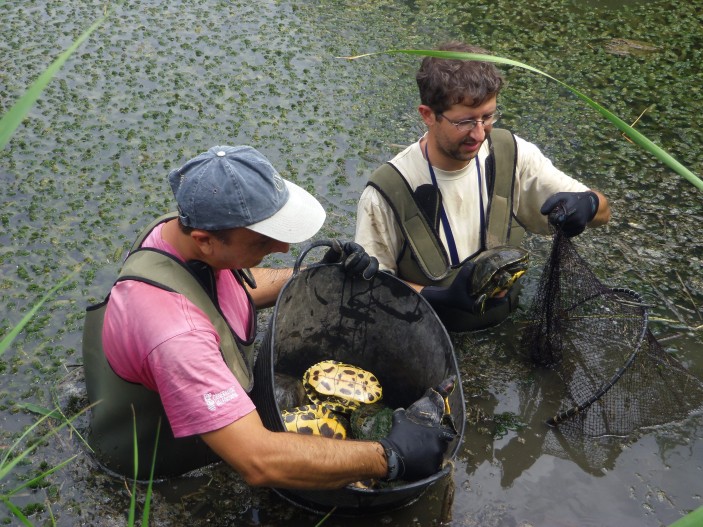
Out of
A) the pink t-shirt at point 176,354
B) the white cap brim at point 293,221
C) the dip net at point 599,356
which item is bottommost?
the dip net at point 599,356

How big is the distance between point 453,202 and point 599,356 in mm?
1008

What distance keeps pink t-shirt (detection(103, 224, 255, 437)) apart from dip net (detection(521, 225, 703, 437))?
5.41ft

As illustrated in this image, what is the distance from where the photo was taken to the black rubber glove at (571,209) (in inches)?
131

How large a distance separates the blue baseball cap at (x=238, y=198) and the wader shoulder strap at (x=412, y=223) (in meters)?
0.84

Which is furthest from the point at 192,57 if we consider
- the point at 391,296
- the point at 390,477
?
the point at 390,477

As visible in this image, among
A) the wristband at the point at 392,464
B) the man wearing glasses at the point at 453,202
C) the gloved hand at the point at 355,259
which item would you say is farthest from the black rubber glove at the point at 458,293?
the wristband at the point at 392,464

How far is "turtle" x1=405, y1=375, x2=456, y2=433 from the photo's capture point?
281 cm

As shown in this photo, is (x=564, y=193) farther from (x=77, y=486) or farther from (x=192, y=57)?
(x=192, y=57)

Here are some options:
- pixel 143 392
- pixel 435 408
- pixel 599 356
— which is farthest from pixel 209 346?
pixel 599 356

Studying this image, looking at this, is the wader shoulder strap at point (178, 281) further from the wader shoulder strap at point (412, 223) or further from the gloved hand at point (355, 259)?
the wader shoulder strap at point (412, 223)

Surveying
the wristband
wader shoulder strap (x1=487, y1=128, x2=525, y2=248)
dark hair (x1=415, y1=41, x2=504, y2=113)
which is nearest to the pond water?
the wristband

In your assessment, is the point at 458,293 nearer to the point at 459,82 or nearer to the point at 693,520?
the point at 459,82

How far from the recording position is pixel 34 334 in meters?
3.89

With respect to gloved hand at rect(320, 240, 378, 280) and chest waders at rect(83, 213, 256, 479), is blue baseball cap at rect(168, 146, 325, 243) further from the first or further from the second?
gloved hand at rect(320, 240, 378, 280)
